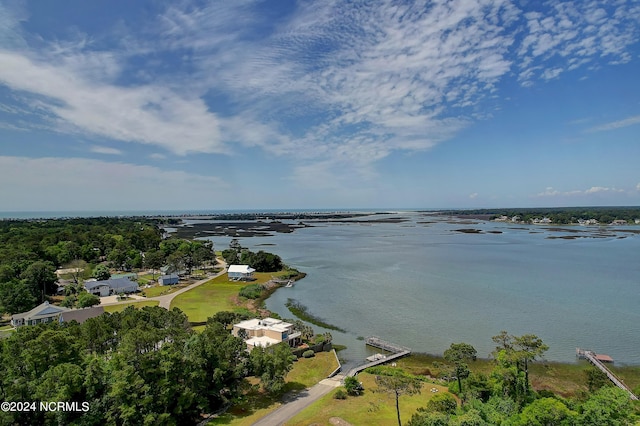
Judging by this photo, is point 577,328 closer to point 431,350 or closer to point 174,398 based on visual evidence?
point 431,350

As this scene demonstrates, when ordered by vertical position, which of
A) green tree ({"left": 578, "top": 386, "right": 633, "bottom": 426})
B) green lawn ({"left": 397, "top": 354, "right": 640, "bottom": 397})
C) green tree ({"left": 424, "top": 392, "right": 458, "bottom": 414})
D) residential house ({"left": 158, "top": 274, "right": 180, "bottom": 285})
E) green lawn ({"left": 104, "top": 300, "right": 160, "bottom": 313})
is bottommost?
green lawn ({"left": 397, "top": 354, "right": 640, "bottom": 397})

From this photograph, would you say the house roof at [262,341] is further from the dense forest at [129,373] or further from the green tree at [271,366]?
the green tree at [271,366]

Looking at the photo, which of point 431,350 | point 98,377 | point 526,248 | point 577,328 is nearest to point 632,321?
point 577,328

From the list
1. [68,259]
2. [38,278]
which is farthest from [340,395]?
[68,259]

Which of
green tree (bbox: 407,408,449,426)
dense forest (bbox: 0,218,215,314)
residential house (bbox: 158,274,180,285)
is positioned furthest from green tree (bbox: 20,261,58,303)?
green tree (bbox: 407,408,449,426)

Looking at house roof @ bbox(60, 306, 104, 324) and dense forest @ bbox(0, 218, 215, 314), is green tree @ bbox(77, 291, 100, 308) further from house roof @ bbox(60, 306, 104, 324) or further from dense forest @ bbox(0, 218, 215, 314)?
house roof @ bbox(60, 306, 104, 324)

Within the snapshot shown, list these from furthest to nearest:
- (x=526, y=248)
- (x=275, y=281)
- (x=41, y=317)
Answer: (x=526, y=248) → (x=275, y=281) → (x=41, y=317)
